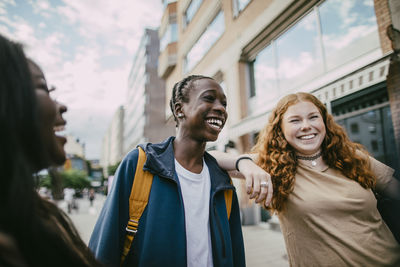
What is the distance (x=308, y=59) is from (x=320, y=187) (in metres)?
5.91

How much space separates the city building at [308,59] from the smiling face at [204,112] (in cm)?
398

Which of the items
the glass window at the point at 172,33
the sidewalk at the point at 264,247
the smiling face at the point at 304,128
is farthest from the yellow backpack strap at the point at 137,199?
the glass window at the point at 172,33

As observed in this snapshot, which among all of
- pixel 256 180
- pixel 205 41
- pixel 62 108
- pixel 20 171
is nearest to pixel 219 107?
pixel 256 180

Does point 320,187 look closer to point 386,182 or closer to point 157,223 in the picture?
point 386,182

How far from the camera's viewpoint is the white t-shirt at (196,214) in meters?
1.37

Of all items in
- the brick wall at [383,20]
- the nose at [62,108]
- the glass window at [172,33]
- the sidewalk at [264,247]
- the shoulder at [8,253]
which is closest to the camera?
the shoulder at [8,253]

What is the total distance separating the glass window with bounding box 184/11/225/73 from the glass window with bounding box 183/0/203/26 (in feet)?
6.17

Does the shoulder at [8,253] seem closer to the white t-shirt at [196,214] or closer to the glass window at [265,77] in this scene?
the white t-shirt at [196,214]

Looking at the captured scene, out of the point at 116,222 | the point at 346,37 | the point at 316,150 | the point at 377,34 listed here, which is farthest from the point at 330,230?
the point at 346,37

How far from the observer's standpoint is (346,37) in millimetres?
5430

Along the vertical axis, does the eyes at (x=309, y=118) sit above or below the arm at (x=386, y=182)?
above

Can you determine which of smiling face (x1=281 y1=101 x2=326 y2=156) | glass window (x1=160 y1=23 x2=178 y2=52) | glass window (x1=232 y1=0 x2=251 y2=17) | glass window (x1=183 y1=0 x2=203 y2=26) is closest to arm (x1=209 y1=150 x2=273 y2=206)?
smiling face (x1=281 y1=101 x2=326 y2=156)

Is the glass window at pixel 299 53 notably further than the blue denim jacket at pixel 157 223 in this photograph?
Yes

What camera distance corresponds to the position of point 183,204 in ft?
4.63
